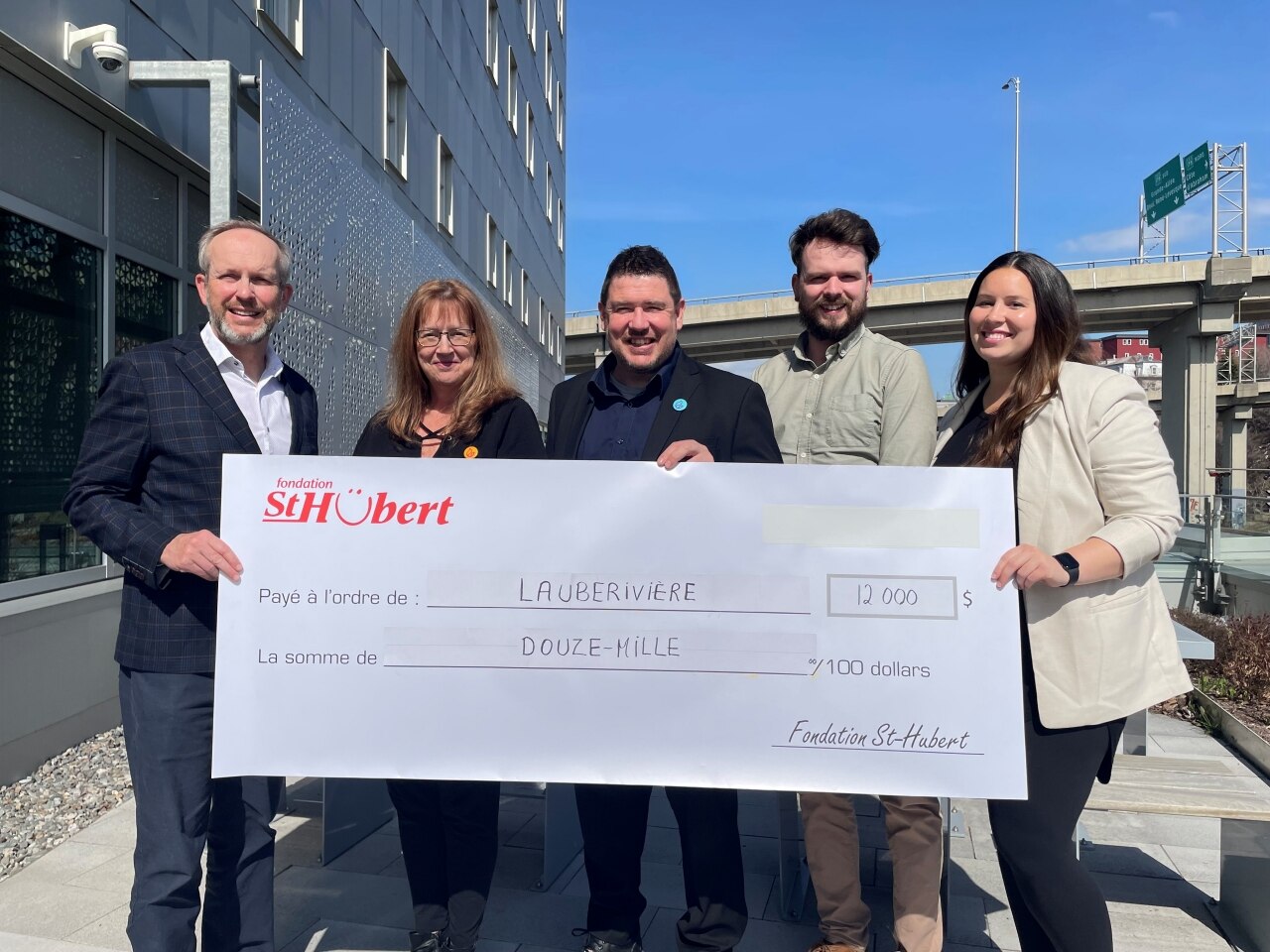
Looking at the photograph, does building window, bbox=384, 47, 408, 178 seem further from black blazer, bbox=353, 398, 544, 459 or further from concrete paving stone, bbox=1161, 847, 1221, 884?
concrete paving stone, bbox=1161, 847, 1221, 884

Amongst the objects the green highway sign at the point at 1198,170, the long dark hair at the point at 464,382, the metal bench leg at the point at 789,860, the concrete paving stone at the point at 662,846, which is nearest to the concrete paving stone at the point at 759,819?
the concrete paving stone at the point at 662,846

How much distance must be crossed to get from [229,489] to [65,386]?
3.91 meters

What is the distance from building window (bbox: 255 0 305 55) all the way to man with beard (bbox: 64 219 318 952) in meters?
6.30

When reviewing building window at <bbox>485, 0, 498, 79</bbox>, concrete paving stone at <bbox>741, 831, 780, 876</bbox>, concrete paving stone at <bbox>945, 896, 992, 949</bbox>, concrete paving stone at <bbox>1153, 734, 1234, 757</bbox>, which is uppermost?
building window at <bbox>485, 0, 498, 79</bbox>

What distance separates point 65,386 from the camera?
540 cm

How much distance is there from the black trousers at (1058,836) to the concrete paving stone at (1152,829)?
6.71 ft

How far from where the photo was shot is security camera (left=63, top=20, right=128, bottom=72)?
5004mm

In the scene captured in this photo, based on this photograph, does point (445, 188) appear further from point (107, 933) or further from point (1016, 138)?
point (1016, 138)

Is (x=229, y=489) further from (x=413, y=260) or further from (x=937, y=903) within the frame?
(x=413, y=260)

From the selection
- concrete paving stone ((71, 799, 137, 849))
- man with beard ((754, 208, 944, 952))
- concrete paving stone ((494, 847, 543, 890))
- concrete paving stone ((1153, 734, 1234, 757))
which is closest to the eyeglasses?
man with beard ((754, 208, 944, 952))

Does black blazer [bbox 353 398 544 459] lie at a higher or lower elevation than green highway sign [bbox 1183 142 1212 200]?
lower

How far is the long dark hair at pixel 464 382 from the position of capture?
2750mm

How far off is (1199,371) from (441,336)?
3567 cm

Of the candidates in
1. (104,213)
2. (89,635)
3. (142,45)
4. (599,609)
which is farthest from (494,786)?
(142,45)
